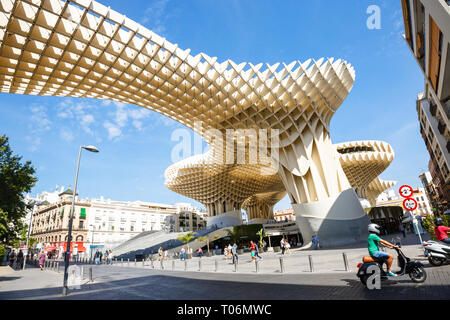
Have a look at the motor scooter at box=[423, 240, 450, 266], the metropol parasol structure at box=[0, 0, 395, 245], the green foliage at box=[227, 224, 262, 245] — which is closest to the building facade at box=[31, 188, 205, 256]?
the green foliage at box=[227, 224, 262, 245]

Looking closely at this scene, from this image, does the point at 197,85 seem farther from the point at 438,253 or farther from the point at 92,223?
the point at 92,223

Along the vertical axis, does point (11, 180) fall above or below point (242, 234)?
above

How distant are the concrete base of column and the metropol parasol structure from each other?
94mm

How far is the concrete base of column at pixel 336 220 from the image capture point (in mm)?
22625

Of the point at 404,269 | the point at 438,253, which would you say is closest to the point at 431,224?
the point at 438,253

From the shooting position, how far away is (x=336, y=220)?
22.7m

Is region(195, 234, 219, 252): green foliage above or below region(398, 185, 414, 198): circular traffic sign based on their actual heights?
below

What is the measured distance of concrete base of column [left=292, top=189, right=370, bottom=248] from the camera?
74.2 feet

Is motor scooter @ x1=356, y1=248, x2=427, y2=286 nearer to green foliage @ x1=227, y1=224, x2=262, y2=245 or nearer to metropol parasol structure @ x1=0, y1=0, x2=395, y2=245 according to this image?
metropol parasol structure @ x1=0, y1=0, x2=395, y2=245

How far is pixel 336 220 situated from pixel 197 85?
17.6 metres

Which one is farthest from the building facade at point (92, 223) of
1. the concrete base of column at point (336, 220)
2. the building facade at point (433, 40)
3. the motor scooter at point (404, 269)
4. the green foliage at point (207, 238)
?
the building facade at point (433, 40)

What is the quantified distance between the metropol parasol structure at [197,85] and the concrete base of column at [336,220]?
3.7 inches
